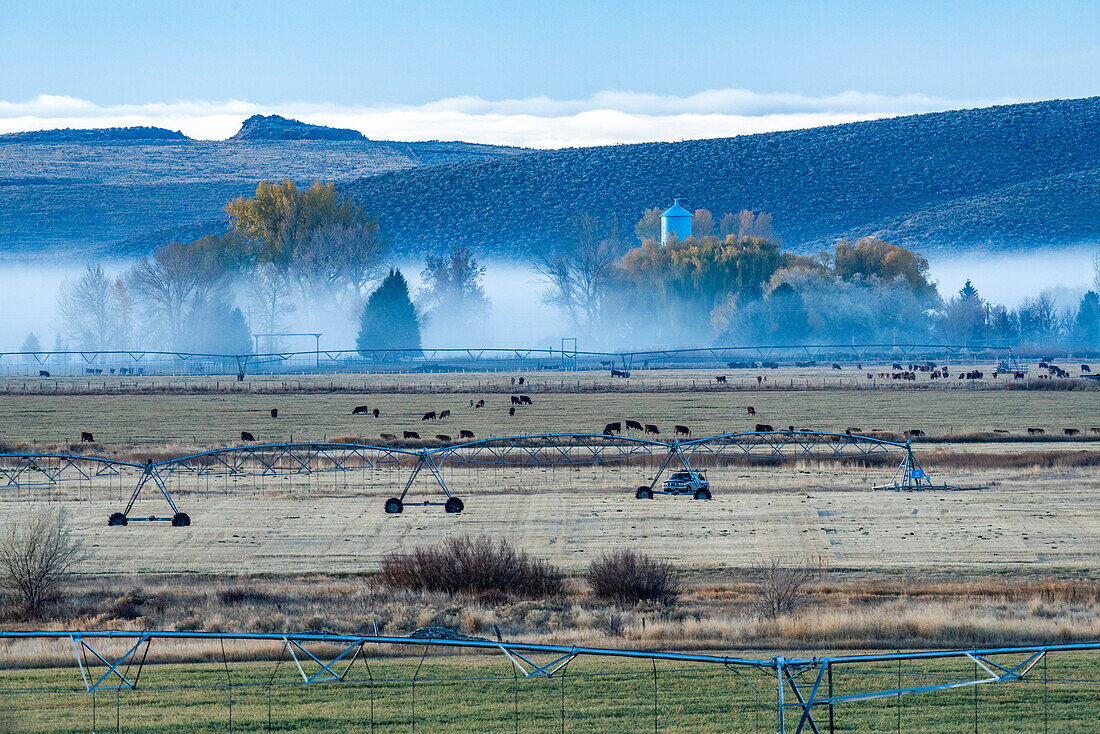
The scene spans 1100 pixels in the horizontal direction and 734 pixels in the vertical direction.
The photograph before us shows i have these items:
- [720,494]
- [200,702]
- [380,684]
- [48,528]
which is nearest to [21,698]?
[200,702]

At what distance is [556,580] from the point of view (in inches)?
1212

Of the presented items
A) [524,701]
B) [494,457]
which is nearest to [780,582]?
[524,701]

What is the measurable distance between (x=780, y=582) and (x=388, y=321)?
101m

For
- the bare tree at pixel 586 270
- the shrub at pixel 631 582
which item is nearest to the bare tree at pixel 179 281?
the bare tree at pixel 586 270

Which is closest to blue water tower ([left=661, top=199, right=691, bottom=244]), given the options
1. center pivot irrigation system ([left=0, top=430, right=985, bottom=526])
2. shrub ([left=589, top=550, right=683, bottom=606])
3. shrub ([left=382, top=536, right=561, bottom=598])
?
center pivot irrigation system ([left=0, top=430, right=985, bottom=526])

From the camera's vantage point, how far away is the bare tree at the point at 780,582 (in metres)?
27.7

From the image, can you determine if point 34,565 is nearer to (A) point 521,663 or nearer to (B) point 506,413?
(A) point 521,663

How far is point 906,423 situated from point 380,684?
155ft

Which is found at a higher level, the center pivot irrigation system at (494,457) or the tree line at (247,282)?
the tree line at (247,282)

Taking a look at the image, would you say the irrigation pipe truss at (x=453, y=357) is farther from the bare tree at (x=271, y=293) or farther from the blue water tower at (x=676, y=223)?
the blue water tower at (x=676, y=223)

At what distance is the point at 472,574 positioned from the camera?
30.8 m

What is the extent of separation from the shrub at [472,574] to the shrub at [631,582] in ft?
3.45

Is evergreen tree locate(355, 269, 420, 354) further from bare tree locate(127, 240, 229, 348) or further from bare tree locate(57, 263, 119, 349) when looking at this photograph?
bare tree locate(57, 263, 119, 349)

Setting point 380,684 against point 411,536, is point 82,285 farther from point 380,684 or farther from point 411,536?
point 380,684
